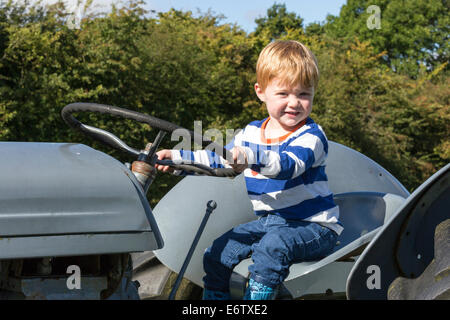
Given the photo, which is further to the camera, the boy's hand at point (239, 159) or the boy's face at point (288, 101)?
the boy's face at point (288, 101)

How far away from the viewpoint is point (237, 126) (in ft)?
30.0

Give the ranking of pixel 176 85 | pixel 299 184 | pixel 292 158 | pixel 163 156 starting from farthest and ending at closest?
pixel 176 85 < pixel 299 184 < pixel 163 156 < pixel 292 158

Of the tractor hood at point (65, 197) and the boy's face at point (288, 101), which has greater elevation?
the boy's face at point (288, 101)

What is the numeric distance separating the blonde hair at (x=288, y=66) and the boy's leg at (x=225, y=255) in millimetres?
580

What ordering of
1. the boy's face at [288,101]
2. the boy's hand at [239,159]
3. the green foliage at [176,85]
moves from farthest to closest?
the green foliage at [176,85] → the boy's face at [288,101] → the boy's hand at [239,159]

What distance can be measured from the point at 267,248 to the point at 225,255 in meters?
0.24

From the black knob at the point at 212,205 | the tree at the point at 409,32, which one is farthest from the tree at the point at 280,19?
the black knob at the point at 212,205

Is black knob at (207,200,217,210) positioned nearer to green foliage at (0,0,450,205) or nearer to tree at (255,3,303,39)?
green foliage at (0,0,450,205)

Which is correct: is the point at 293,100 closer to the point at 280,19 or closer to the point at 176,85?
the point at 176,85

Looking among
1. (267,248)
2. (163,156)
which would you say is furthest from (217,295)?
(163,156)

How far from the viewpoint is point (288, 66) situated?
2.22 meters

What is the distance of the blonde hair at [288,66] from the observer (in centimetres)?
221

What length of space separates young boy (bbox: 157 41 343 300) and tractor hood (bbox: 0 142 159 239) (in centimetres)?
57

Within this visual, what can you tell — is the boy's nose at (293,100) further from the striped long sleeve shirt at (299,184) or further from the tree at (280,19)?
the tree at (280,19)
